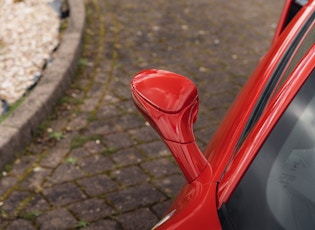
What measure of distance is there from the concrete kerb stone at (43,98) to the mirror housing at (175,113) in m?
2.08

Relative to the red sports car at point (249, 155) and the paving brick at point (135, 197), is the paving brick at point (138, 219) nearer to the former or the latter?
the paving brick at point (135, 197)

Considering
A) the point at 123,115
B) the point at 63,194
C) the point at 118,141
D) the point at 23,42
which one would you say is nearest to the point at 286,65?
the point at 63,194

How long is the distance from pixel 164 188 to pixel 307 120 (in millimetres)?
2127

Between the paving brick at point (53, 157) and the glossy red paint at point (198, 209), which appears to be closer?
the glossy red paint at point (198, 209)

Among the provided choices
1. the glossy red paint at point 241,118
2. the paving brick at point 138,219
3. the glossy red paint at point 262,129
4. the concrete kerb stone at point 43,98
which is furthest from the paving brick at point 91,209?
the glossy red paint at point 262,129

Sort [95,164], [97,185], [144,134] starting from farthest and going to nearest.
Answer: [144,134], [95,164], [97,185]

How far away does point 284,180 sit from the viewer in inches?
80.5

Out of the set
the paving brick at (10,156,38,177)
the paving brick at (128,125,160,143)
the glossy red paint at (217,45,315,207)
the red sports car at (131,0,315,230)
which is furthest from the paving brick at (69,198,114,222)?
the glossy red paint at (217,45,315,207)

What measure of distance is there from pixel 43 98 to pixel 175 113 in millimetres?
2672

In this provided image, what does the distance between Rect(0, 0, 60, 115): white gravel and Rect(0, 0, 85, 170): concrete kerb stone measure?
111 millimetres

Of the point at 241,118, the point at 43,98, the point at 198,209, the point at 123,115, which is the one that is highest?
the point at 241,118

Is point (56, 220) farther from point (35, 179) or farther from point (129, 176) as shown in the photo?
point (129, 176)

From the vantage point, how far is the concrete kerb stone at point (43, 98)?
4258mm

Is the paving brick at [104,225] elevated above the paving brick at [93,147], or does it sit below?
above
